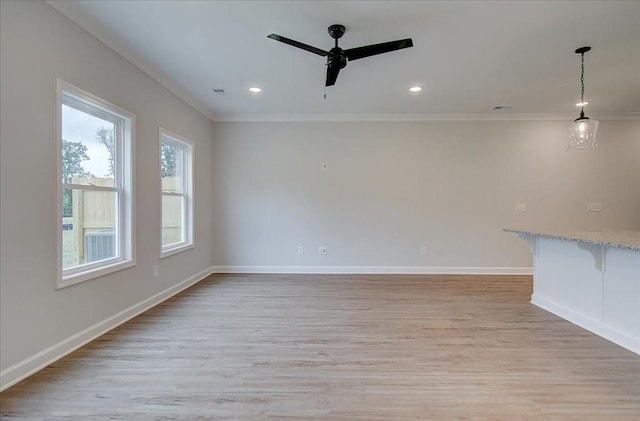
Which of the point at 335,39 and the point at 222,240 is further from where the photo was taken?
the point at 222,240

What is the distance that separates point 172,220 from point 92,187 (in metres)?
1.54

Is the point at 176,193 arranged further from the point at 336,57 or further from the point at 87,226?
the point at 336,57

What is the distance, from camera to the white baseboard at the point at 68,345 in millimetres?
1986

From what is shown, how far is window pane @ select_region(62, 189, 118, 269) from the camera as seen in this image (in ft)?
8.25

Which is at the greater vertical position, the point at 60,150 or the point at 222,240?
the point at 60,150

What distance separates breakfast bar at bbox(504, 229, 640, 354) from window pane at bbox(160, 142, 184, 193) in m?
4.41

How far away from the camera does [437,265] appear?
17.2 feet

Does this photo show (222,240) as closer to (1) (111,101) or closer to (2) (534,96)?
(1) (111,101)

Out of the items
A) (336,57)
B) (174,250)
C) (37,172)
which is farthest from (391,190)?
(37,172)

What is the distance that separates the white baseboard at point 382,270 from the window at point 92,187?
7.48 feet

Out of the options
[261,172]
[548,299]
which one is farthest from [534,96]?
[261,172]

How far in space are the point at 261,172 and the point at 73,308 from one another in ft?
10.8

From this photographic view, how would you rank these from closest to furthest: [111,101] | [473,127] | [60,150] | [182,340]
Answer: [60,150] < [182,340] < [111,101] < [473,127]

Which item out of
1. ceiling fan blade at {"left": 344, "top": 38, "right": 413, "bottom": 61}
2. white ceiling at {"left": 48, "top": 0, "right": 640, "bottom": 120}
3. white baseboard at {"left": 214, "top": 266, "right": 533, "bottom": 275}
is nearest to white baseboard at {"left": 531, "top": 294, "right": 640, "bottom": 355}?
white baseboard at {"left": 214, "top": 266, "right": 533, "bottom": 275}
